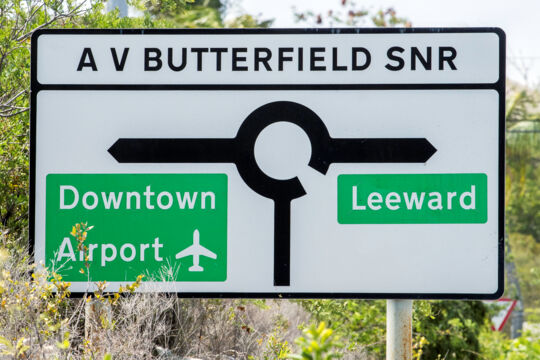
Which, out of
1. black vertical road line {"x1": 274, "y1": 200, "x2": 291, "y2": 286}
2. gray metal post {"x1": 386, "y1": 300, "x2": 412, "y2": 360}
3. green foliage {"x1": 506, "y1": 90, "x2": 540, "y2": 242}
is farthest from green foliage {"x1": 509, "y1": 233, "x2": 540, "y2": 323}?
black vertical road line {"x1": 274, "y1": 200, "x2": 291, "y2": 286}

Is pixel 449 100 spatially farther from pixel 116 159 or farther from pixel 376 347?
pixel 376 347

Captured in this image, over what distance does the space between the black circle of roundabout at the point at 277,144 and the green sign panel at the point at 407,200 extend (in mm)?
144

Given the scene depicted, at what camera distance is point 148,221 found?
2.56 metres

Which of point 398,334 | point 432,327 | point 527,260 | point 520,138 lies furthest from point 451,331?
point 527,260

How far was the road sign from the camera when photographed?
2.53 m

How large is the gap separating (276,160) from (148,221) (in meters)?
0.51

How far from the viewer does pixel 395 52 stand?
8.39 feet

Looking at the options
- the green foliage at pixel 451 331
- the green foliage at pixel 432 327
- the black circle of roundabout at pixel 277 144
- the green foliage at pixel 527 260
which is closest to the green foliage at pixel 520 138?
the green foliage at pixel 432 327

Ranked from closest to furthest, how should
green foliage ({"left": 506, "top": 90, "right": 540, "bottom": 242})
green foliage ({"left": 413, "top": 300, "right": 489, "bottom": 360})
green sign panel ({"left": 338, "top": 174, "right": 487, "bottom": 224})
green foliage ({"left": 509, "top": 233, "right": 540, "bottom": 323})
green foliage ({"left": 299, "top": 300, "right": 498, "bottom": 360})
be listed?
1. green sign panel ({"left": 338, "top": 174, "right": 487, "bottom": 224})
2. green foliage ({"left": 299, "top": 300, "right": 498, "bottom": 360})
3. green foliage ({"left": 413, "top": 300, "right": 489, "bottom": 360})
4. green foliage ({"left": 506, "top": 90, "right": 540, "bottom": 242})
5. green foliage ({"left": 509, "top": 233, "right": 540, "bottom": 323})

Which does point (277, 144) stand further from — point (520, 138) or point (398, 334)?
point (520, 138)

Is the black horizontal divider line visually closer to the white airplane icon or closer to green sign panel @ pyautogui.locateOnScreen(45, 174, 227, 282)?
green sign panel @ pyautogui.locateOnScreen(45, 174, 227, 282)

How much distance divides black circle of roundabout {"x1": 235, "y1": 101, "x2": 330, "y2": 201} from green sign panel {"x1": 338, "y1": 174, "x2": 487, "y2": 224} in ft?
0.47

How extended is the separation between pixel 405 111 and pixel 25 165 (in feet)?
10.7

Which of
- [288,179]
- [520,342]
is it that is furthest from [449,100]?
[520,342]
